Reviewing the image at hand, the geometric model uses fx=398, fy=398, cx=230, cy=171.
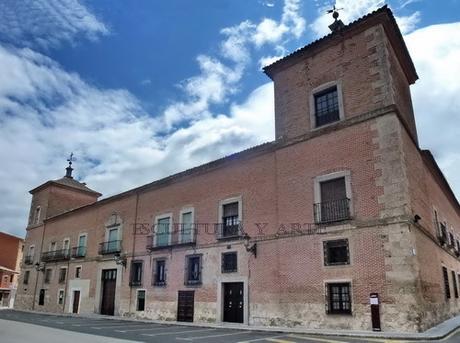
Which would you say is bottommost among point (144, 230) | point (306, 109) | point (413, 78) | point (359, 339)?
point (359, 339)

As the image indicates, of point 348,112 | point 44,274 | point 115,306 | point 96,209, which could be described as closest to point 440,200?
point 348,112

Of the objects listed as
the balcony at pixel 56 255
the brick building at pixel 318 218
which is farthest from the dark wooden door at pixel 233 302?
the balcony at pixel 56 255

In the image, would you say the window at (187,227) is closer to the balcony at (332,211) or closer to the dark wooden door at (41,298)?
the balcony at (332,211)

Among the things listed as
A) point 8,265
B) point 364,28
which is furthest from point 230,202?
point 8,265

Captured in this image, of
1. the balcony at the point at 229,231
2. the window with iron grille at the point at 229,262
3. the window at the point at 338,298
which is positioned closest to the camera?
the window at the point at 338,298

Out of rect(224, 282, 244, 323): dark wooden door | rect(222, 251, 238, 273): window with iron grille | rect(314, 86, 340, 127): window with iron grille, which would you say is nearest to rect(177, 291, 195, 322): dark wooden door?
rect(224, 282, 244, 323): dark wooden door

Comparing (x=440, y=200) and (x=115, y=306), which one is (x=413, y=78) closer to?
(x=440, y=200)

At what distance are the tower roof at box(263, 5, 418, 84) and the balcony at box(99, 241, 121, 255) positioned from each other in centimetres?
1440

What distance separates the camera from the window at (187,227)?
2062 cm

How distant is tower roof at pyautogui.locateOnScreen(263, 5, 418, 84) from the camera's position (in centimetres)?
1566

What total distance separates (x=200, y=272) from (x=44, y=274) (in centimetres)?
1983

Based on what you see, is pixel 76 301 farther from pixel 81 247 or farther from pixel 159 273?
pixel 159 273

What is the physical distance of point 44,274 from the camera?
33.0 m

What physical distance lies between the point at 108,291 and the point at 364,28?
69.1 feet
